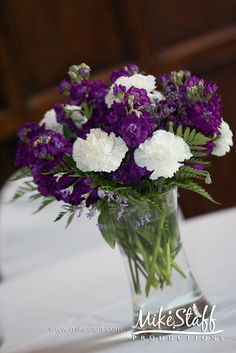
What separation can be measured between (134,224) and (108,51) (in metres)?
2.29

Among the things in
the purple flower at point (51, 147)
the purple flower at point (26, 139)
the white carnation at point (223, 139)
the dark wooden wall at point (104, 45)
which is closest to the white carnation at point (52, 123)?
the purple flower at point (26, 139)

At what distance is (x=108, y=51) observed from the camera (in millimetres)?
3312

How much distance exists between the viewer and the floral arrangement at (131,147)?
1.03m

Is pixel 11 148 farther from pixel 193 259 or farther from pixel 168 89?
pixel 168 89

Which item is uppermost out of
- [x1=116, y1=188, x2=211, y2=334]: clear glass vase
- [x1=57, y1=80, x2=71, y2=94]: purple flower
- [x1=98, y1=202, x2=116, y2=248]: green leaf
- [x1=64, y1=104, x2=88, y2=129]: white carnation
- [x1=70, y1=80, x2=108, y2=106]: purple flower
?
[x1=57, y1=80, x2=71, y2=94]: purple flower

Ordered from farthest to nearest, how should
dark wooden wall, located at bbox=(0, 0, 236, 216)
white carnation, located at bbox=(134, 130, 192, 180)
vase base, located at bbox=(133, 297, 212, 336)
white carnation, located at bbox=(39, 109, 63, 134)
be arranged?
dark wooden wall, located at bbox=(0, 0, 236, 216) → white carnation, located at bbox=(39, 109, 63, 134) → vase base, located at bbox=(133, 297, 212, 336) → white carnation, located at bbox=(134, 130, 192, 180)

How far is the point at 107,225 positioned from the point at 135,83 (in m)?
0.22

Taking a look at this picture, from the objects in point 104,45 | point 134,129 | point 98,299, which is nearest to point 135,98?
point 134,129

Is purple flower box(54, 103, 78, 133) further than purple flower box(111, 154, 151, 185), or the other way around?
purple flower box(54, 103, 78, 133)

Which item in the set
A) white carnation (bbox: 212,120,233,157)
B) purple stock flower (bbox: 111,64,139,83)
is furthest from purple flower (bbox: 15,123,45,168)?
white carnation (bbox: 212,120,233,157)

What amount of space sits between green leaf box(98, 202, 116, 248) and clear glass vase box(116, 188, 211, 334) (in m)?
0.03

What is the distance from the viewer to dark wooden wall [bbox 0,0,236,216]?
3.18 meters

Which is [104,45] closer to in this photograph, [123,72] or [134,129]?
[123,72]

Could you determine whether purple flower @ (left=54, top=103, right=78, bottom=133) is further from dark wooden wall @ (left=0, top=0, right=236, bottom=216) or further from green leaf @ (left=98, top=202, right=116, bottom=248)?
dark wooden wall @ (left=0, top=0, right=236, bottom=216)
